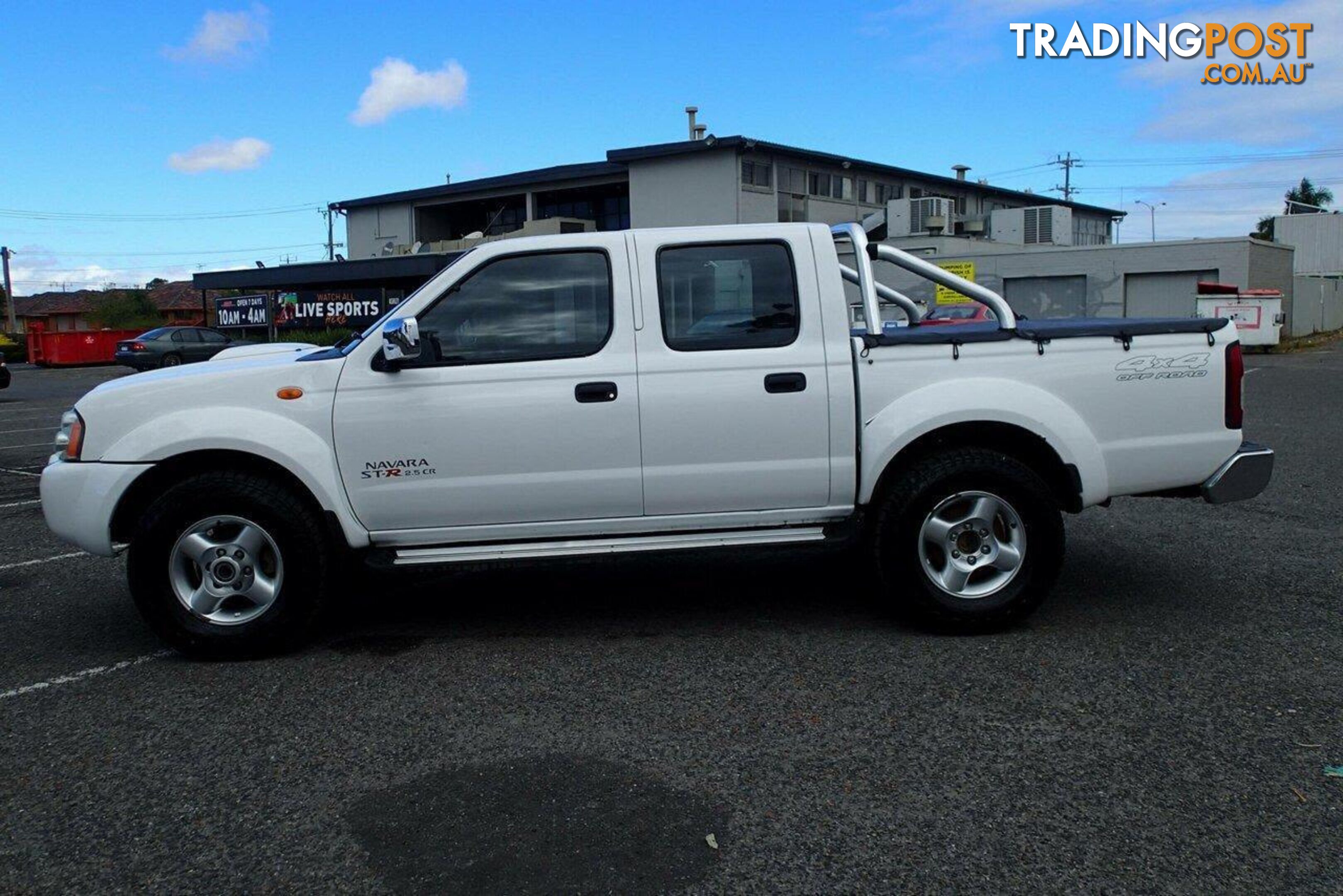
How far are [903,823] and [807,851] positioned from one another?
348 mm

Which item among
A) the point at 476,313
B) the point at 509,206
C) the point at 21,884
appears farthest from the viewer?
the point at 509,206

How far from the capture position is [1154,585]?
247 inches

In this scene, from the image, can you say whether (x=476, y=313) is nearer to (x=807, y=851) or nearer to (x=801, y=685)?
(x=801, y=685)

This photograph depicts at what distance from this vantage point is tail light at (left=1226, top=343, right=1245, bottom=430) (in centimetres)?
550

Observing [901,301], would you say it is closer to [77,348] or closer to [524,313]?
[524,313]

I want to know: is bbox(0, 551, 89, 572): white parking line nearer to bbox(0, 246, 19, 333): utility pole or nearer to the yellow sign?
the yellow sign

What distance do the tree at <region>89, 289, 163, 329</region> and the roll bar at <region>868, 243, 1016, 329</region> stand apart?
8418 centimetres

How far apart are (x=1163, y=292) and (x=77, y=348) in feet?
135

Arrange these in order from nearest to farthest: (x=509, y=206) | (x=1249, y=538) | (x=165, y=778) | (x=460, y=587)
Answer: (x=165, y=778), (x=460, y=587), (x=1249, y=538), (x=509, y=206)

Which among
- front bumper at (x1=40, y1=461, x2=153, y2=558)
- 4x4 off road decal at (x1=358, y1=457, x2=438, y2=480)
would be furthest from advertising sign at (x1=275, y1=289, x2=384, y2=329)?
4x4 off road decal at (x1=358, y1=457, x2=438, y2=480)

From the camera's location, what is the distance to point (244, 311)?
43969 millimetres

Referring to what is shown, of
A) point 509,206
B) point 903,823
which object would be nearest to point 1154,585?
point 903,823

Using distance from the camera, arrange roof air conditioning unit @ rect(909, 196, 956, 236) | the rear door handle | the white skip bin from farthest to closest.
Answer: roof air conditioning unit @ rect(909, 196, 956, 236), the white skip bin, the rear door handle

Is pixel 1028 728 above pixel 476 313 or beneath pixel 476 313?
beneath
